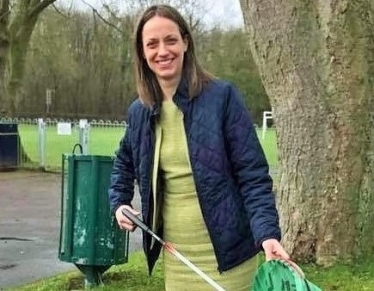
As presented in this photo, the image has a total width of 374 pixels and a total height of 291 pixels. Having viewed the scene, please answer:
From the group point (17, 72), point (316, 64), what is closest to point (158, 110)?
point (316, 64)

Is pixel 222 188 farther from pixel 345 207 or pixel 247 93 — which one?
pixel 247 93

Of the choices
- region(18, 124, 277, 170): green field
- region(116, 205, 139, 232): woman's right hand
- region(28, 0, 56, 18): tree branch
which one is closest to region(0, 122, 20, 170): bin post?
region(18, 124, 277, 170): green field

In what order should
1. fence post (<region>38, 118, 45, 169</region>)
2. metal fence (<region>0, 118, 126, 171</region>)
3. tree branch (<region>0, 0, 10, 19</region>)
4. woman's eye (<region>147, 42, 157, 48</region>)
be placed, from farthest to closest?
tree branch (<region>0, 0, 10, 19</region>)
fence post (<region>38, 118, 45, 169</region>)
metal fence (<region>0, 118, 126, 171</region>)
woman's eye (<region>147, 42, 157, 48</region>)

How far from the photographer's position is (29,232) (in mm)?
10180

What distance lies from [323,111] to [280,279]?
3.92 m

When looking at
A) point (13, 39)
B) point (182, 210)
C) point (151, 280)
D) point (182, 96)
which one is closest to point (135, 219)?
point (182, 210)

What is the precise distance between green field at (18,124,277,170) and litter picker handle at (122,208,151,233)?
17.0m

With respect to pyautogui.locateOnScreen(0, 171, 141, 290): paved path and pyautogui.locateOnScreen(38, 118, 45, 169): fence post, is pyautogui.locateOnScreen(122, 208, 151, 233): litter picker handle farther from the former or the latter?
pyautogui.locateOnScreen(38, 118, 45, 169): fence post

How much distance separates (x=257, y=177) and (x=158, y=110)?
1.47ft

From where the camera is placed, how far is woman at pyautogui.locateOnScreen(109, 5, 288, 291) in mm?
2699

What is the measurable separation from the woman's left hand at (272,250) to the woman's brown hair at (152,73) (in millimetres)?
581

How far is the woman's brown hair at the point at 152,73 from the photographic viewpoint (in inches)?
110

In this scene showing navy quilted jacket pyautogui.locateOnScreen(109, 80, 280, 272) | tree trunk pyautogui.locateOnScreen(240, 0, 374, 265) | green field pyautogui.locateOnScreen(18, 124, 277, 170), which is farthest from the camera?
green field pyautogui.locateOnScreen(18, 124, 277, 170)

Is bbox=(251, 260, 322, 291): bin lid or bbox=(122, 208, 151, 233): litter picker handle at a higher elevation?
bbox=(122, 208, 151, 233): litter picker handle
